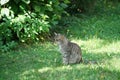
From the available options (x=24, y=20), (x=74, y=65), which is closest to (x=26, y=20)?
(x=24, y=20)

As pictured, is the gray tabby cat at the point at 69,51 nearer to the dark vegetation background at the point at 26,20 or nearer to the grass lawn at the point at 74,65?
the grass lawn at the point at 74,65

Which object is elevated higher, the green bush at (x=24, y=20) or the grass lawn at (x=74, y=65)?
the green bush at (x=24, y=20)

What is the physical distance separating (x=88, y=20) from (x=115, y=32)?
1752mm

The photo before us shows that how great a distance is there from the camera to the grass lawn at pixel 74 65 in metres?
8.02

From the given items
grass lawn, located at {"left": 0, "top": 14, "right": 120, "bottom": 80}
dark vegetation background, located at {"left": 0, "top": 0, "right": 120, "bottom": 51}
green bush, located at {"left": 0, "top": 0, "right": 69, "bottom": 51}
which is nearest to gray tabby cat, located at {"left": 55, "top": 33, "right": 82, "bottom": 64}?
grass lawn, located at {"left": 0, "top": 14, "right": 120, "bottom": 80}

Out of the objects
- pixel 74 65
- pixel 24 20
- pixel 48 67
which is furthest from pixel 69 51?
pixel 24 20

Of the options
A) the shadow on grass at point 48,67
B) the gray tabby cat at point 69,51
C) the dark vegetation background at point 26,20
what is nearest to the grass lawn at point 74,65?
the shadow on grass at point 48,67

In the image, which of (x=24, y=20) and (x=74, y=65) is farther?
(x=24, y=20)

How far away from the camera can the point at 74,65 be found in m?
8.57

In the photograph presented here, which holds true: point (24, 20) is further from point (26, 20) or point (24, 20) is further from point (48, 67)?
point (48, 67)

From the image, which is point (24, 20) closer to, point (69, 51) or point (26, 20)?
point (26, 20)

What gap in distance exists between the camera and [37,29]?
35.3 feet

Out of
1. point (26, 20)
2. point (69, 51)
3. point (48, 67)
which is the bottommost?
point (48, 67)

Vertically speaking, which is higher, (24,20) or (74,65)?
(24,20)
